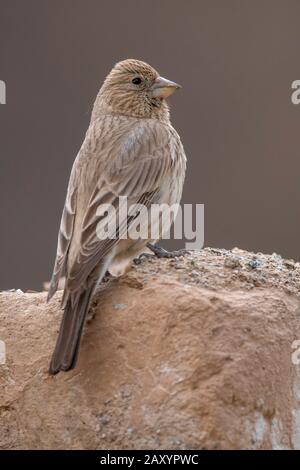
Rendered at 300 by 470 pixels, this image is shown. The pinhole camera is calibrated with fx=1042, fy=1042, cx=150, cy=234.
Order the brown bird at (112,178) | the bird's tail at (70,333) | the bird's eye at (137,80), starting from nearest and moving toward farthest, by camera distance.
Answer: the bird's tail at (70,333)
the brown bird at (112,178)
the bird's eye at (137,80)

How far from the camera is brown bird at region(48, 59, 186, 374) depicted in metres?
4.88

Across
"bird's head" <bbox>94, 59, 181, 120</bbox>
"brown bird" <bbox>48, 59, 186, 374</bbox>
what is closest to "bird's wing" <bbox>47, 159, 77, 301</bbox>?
"brown bird" <bbox>48, 59, 186, 374</bbox>

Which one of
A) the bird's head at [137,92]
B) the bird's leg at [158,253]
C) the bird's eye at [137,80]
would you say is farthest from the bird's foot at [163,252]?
the bird's eye at [137,80]

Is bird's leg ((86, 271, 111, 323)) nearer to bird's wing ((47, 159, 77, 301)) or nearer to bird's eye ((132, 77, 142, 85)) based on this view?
bird's wing ((47, 159, 77, 301))

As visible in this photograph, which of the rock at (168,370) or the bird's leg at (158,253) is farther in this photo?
the bird's leg at (158,253)

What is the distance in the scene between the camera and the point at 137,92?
6.29 m

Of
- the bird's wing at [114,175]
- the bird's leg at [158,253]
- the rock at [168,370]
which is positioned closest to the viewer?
Result: the rock at [168,370]

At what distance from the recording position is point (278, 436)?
15.0ft

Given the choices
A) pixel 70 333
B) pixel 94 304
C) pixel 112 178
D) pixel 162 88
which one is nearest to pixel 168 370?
pixel 70 333

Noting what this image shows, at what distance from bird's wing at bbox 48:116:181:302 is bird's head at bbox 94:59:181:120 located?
0.13m

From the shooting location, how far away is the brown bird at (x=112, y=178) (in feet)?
16.0

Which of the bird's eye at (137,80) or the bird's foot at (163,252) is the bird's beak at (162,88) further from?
the bird's foot at (163,252)

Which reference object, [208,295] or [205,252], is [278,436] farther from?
[205,252]
